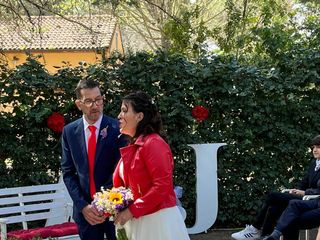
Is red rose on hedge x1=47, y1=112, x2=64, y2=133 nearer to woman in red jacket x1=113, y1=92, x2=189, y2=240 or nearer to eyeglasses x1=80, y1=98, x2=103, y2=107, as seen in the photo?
eyeglasses x1=80, y1=98, x2=103, y2=107

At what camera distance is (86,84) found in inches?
166

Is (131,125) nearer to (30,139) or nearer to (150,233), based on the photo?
(150,233)

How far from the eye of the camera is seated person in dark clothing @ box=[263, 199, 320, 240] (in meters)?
5.72

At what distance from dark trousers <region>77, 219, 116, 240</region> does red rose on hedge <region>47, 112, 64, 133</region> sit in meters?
2.74

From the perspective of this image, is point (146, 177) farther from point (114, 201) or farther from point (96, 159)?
point (96, 159)

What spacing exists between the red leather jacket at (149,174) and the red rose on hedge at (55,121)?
133 inches

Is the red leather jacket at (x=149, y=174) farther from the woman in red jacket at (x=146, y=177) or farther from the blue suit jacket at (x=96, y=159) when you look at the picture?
the blue suit jacket at (x=96, y=159)

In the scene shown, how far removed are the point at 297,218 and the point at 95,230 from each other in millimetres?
2509

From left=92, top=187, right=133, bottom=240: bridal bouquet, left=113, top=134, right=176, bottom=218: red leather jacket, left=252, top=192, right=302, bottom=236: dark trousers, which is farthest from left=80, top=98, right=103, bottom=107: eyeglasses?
left=252, top=192, right=302, bottom=236: dark trousers

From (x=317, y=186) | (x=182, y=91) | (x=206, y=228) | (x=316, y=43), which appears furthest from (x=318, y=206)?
(x=316, y=43)

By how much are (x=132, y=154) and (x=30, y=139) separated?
3683 millimetres

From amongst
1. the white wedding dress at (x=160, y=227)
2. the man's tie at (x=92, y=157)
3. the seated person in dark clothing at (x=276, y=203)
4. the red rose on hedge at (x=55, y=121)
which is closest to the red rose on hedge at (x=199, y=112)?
the seated person in dark clothing at (x=276, y=203)

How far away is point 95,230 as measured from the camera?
166 inches

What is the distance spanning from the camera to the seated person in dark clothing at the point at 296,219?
5718mm
